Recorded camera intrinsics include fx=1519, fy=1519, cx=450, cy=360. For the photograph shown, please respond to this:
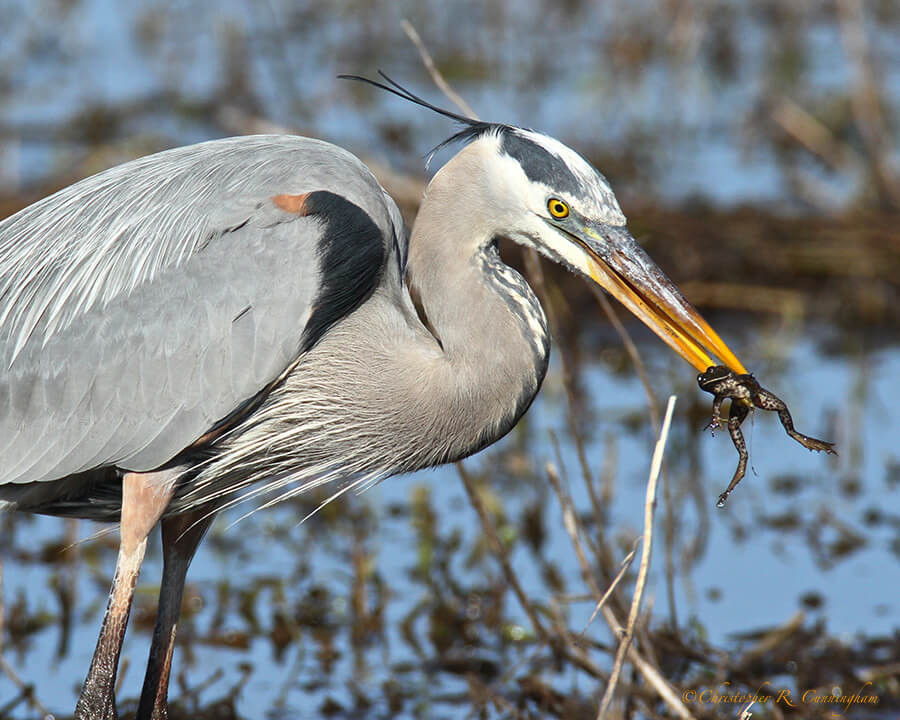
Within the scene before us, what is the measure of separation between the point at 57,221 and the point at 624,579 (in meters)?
2.18

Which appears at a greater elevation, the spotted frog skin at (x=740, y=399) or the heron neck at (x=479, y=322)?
the heron neck at (x=479, y=322)

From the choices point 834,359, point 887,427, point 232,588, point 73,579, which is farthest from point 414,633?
point 834,359

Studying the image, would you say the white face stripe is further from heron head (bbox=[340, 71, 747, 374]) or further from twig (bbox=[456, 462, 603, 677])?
twig (bbox=[456, 462, 603, 677])

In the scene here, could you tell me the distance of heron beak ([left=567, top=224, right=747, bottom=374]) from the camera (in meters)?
3.72

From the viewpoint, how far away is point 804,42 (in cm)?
1208

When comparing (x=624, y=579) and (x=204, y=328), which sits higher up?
(x=204, y=328)

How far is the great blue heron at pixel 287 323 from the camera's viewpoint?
12.5ft

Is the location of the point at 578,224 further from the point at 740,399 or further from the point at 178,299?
the point at 178,299

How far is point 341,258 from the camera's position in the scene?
12.7 ft

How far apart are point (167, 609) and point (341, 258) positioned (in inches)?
45.1

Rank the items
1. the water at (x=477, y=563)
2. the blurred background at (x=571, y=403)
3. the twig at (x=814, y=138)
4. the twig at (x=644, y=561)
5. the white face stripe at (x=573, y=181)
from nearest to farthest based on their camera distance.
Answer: the twig at (x=644, y=561), the white face stripe at (x=573, y=181), the blurred background at (x=571, y=403), the water at (x=477, y=563), the twig at (x=814, y=138)

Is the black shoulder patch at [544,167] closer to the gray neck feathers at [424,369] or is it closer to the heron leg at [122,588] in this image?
the gray neck feathers at [424,369]

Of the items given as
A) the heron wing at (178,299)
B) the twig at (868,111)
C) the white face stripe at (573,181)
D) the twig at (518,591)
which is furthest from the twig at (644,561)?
the twig at (868,111)

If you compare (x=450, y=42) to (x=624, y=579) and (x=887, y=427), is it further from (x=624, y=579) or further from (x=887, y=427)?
(x=624, y=579)
